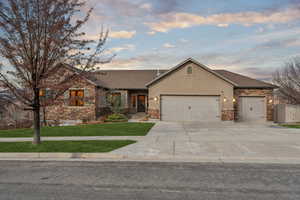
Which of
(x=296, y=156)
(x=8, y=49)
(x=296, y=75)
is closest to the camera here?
(x=296, y=156)

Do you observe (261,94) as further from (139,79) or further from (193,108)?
(139,79)

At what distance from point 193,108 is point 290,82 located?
39.3ft

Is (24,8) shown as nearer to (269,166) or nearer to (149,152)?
(149,152)

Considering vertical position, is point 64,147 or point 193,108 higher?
point 193,108

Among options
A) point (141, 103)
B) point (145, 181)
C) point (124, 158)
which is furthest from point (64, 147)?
point (141, 103)

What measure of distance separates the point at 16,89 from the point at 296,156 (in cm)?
1084

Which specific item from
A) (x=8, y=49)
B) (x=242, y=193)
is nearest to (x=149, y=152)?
(x=242, y=193)

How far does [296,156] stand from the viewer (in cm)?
689

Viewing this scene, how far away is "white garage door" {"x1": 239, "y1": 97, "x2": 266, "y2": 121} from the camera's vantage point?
770 inches

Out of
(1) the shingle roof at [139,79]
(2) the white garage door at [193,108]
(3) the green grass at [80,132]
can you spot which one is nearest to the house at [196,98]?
(2) the white garage door at [193,108]

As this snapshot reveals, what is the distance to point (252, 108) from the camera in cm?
1964

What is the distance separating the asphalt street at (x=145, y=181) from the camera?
162 inches

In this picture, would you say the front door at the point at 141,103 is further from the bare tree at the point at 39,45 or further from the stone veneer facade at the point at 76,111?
the bare tree at the point at 39,45

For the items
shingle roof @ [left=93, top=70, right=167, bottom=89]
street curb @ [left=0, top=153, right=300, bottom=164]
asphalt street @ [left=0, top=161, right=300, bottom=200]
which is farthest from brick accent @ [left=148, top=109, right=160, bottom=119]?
asphalt street @ [left=0, top=161, right=300, bottom=200]
